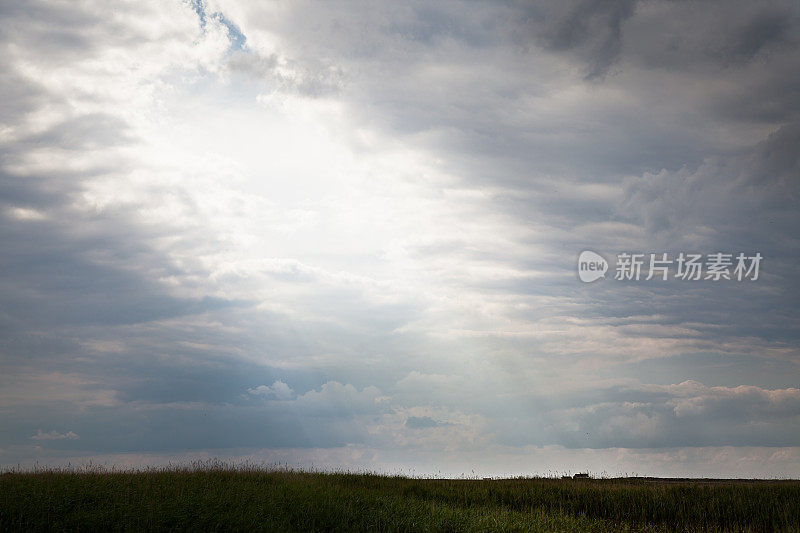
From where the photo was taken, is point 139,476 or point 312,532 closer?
point 312,532

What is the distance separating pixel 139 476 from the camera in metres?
33.1

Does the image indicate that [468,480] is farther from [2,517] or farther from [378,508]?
[2,517]

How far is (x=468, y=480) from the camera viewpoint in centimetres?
4666

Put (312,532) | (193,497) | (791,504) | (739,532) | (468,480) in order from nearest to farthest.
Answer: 1. (312,532)
2. (193,497)
3. (739,532)
4. (791,504)
5. (468,480)

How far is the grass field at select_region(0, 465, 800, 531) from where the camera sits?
23.6 meters

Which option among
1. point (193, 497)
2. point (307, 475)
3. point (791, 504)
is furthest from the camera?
point (307, 475)

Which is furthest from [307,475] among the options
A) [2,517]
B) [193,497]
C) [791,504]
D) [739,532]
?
[791,504]

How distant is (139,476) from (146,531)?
11.9 meters

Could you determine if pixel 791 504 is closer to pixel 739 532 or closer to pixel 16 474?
pixel 739 532

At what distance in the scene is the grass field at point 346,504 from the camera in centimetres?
2364

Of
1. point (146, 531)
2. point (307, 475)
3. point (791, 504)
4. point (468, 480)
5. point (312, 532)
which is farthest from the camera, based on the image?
point (468, 480)

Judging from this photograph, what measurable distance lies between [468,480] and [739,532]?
848 inches

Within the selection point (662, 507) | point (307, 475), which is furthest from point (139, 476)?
point (662, 507)

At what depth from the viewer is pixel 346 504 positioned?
93.8ft
